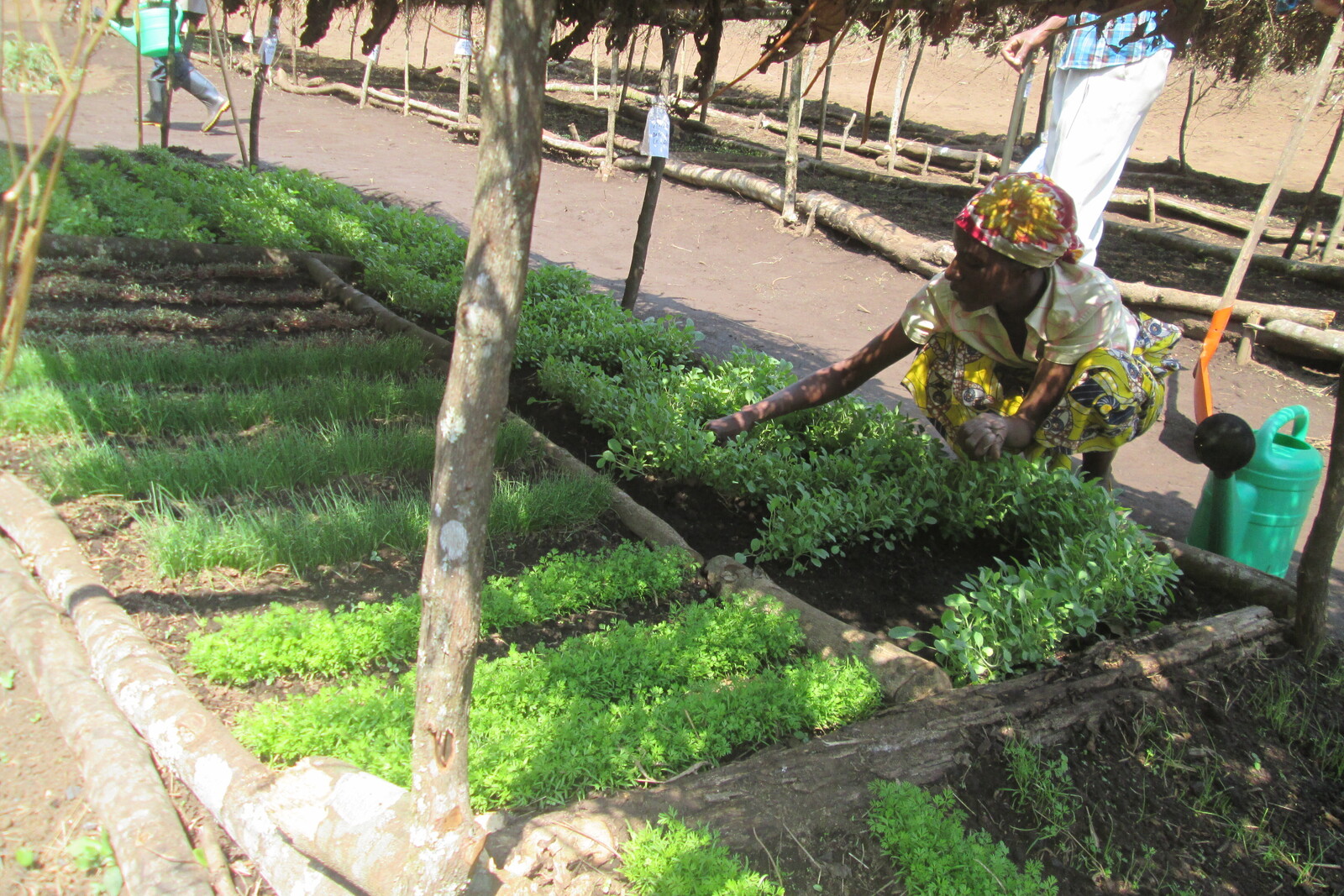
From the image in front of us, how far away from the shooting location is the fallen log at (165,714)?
1.89 meters

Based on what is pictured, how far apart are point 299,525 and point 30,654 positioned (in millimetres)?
849

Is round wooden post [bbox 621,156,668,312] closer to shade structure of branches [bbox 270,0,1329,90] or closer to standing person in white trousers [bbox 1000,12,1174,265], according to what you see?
shade structure of branches [bbox 270,0,1329,90]

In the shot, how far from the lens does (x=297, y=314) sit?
17.3 ft

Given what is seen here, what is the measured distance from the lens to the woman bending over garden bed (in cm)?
311

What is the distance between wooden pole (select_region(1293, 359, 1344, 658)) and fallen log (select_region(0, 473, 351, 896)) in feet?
9.91

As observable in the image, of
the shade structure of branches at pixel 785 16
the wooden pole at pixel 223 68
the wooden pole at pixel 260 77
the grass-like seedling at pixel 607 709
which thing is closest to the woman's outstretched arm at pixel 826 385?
the grass-like seedling at pixel 607 709

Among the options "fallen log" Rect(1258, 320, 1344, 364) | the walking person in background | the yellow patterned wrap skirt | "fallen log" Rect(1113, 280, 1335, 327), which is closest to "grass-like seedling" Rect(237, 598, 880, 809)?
the yellow patterned wrap skirt

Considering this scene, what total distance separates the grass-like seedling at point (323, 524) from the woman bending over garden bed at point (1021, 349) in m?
0.71

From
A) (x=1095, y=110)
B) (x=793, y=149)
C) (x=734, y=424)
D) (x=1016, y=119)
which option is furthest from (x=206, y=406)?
(x=1016, y=119)

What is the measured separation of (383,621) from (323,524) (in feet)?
2.01

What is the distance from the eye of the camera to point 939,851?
1988mm

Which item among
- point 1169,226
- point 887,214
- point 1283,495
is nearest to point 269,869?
point 1283,495

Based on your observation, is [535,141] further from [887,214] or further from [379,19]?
[887,214]

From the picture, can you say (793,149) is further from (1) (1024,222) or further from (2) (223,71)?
(1) (1024,222)
